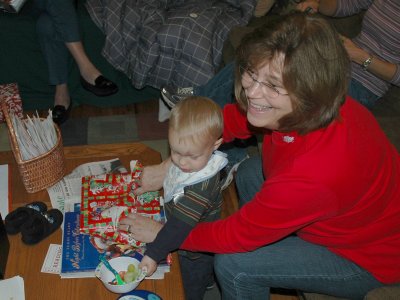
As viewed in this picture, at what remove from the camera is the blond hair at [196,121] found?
3.76ft

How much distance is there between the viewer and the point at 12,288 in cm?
112

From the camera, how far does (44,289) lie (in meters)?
1.13

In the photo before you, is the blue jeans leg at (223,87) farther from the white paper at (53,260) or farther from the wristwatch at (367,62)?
the white paper at (53,260)

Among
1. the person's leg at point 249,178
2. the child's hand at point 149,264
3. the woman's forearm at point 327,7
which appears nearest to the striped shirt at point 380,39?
the woman's forearm at point 327,7

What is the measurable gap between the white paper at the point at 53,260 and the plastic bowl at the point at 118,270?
0.13 m

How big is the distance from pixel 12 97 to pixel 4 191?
111 centimetres

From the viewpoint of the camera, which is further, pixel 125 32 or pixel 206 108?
pixel 125 32

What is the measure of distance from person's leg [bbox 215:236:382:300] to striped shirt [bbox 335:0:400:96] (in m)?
0.93

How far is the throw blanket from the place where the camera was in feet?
7.50

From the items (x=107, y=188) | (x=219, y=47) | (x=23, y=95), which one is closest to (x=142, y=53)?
(x=219, y=47)

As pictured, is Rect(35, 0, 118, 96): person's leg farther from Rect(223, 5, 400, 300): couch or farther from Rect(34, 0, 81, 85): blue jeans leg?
Rect(223, 5, 400, 300): couch

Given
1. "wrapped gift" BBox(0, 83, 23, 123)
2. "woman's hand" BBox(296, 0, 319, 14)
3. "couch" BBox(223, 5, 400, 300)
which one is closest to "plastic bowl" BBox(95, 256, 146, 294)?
"couch" BBox(223, 5, 400, 300)

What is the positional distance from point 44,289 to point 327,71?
871 millimetres

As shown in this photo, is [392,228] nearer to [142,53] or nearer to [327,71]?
[327,71]
